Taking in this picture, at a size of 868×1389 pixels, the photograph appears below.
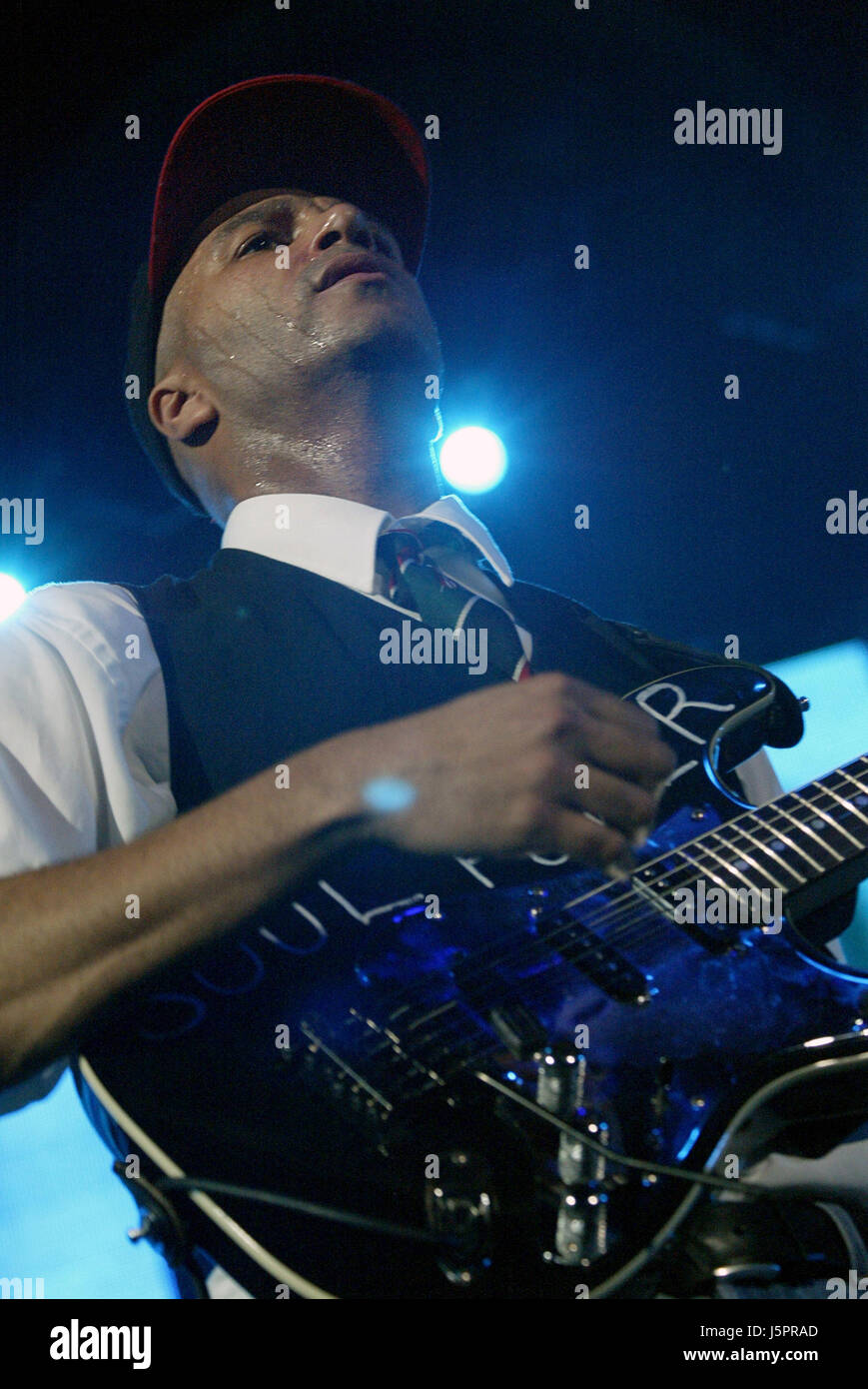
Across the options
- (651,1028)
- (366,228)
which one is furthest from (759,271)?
(651,1028)

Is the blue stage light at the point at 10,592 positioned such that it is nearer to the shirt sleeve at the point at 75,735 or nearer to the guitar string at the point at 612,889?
the shirt sleeve at the point at 75,735

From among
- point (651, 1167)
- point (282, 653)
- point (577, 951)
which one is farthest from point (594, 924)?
point (282, 653)

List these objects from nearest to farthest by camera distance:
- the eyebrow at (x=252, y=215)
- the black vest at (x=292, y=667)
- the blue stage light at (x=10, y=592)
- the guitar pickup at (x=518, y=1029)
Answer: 1. the guitar pickup at (x=518, y=1029)
2. the black vest at (x=292, y=667)
3. the eyebrow at (x=252, y=215)
4. the blue stage light at (x=10, y=592)

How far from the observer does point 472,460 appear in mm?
2207

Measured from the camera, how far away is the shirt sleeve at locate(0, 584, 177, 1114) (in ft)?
3.63

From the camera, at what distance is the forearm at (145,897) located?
965 mm

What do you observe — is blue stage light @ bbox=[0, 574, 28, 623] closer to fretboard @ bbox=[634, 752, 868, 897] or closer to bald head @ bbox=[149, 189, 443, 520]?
bald head @ bbox=[149, 189, 443, 520]

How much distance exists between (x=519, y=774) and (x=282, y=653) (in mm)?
452

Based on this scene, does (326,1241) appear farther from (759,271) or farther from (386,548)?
(759,271)

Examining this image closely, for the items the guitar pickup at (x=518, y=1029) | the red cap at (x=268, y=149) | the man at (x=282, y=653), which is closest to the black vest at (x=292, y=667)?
the man at (x=282, y=653)

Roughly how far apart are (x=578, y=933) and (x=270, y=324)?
3.56 ft

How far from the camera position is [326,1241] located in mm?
843

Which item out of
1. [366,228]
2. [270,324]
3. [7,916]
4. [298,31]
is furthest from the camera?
[298,31]
